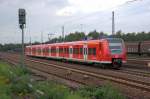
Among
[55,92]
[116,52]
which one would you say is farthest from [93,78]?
[55,92]

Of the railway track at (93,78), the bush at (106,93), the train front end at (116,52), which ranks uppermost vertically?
the train front end at (116,52)

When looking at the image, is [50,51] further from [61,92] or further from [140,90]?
[61,92]

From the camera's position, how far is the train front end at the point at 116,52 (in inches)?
1161

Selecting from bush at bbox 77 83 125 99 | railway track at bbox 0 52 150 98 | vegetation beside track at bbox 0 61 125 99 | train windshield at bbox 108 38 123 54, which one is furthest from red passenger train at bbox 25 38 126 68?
bush at bbox 77 83 125 99

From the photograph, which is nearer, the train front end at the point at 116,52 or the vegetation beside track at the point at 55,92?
the vegetation beside track at the point at 55,92

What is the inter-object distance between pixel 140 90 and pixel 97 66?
17720 mm

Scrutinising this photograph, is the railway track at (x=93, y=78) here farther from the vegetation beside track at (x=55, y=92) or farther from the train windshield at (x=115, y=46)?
the vegetation beside track at (x=55, y=92)

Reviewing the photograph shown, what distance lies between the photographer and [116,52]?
1174 inches

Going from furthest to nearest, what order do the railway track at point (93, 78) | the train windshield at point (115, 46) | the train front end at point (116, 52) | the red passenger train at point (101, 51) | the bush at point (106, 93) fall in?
the train windshield at point (115, 46) → the train front end at point (116, 52) → the red passenger train at point (101, 51) → the railway track at point (93, 78) → the bush at point (106, 93)

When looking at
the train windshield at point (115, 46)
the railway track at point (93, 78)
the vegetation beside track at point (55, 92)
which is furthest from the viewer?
the train windshield at point (115, 46)

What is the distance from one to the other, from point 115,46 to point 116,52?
510 millimetres

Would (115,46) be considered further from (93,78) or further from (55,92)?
(55,92)

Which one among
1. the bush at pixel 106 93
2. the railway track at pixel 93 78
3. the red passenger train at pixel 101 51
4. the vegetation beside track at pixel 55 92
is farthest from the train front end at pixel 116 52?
the bush at pixel 106 93

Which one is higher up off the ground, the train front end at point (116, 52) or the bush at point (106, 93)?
the train front end at point (116, 52)
